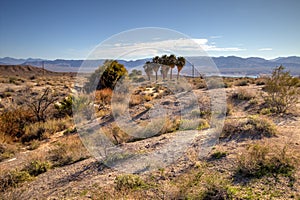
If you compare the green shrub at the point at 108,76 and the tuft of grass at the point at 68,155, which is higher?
the green shrub at the point at 108,76

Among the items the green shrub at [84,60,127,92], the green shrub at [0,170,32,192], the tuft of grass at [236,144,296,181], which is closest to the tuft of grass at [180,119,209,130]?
the tuft of grass at [236,144,296,181]

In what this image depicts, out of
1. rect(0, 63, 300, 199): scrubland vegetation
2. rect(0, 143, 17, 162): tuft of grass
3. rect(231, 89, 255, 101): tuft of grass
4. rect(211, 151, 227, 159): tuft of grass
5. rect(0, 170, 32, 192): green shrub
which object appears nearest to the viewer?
rect(0, 63, 300, 199): scrubland vegetation

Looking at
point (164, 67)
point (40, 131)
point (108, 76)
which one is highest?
point (164, 67)

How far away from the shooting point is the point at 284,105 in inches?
355

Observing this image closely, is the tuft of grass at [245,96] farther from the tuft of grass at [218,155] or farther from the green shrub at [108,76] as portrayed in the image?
the green shrub at [108,76]

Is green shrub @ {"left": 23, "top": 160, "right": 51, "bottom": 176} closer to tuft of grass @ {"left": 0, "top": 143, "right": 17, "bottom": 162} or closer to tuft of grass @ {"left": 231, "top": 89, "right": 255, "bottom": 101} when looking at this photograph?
tuft of grass @ {"left": 0, "top": 143, "right": 17, "bottom": 162}

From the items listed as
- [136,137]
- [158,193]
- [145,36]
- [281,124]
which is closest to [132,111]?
[136,137]

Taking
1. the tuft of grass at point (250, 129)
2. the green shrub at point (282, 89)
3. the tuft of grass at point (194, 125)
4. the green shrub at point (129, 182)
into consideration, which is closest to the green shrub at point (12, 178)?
the green shrub at point (129, 182)

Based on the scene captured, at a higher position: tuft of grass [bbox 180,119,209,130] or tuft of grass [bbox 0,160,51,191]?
tuft of grass [bbox 180,119,209,130]

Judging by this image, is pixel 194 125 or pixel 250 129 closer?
pixel 250 129

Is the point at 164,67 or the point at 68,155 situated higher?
the point at 164,67

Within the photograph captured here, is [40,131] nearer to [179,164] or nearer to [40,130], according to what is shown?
[40,130]

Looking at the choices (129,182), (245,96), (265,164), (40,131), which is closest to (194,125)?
(265,164)

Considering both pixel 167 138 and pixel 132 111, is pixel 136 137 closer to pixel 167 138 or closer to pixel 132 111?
pixel 167 138
